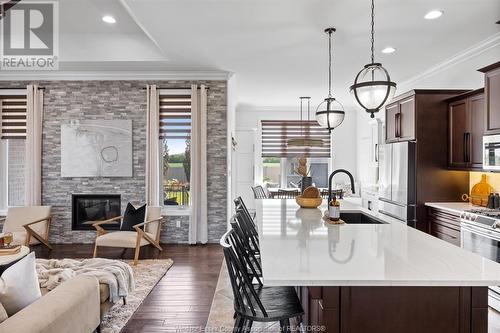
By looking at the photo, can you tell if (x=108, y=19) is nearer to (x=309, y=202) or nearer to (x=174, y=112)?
(x=174, y=112)

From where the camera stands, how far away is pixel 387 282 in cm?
125

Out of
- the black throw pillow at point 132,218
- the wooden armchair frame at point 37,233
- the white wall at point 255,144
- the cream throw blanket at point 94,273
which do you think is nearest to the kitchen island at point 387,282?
the cream throw blanket at point 94,273

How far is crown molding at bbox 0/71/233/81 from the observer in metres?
5.42

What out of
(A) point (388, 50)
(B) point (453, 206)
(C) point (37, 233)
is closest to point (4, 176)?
(C) point (37, 233)

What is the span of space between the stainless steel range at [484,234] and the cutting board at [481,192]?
14.6 inches

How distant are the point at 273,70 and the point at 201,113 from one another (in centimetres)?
135

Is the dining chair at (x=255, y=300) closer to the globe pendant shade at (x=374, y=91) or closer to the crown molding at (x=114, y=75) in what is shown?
the globe pendant shade at (x=374, y=91)

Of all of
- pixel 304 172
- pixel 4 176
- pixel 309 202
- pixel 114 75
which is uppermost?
pixel 114 75

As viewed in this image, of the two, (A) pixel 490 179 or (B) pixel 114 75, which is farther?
(B) pixel 114 75

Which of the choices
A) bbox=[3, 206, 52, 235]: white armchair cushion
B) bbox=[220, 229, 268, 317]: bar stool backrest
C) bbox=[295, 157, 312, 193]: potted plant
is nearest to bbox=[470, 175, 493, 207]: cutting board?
bbox=[295, 157, 312, 193]: potted plant

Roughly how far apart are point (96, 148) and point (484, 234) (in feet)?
17.6

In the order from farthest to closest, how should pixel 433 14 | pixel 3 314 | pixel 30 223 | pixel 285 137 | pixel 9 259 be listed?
pixel 285 137 → pixel 30 223 → pixel 433 14 → pixel 9 259 → pixel 3 314

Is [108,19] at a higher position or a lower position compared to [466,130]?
higher

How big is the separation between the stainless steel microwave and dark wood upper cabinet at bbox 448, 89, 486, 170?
0.22 metres
